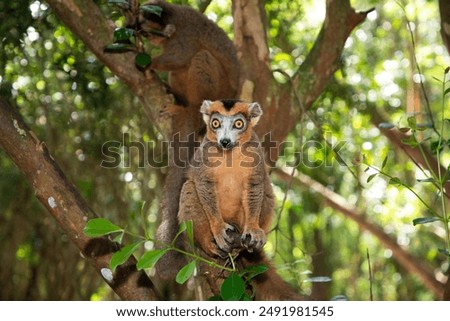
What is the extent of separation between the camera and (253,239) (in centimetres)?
470

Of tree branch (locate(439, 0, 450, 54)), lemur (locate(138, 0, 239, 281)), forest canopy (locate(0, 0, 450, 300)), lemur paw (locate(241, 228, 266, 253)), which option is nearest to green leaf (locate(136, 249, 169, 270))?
lemur paw (locate(241, 228, 266, 253))

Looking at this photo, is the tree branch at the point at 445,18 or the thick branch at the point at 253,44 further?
the thick branch at the point at 253,44

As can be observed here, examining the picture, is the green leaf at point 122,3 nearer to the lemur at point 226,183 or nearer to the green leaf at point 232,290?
the lemur at point 226,183

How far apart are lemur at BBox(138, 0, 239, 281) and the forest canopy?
0.27 metres

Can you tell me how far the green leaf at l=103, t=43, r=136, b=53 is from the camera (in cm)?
550

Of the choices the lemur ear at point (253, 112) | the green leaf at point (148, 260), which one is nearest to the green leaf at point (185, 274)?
the green leaf at point (148, 260)

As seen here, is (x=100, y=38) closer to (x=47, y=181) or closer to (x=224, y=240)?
(x=47, y=181)

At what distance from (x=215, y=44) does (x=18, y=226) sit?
199 inches

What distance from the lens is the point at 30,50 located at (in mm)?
8016

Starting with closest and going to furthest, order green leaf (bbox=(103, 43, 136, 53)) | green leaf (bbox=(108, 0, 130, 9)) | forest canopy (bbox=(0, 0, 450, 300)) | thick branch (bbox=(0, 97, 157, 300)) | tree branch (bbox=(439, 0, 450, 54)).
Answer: thick branch (bbox=(0, 97, 157, 300)) < green leaf (bbox=(108, 0, 130, 9)) < green leaf (bbox=(103, 43, 136, 53)) < tree branch (bbox=(439, 0, 450, 54)) < forest canopy (bbox=(0, 0, 450, 300))

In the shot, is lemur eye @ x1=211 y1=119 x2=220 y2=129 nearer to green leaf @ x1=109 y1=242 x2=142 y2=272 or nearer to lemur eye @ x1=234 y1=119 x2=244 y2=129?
lemur eye @ x1=234 y1=119 x2=244 y2=129

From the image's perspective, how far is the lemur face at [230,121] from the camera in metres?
4.82

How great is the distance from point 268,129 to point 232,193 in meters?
1.28

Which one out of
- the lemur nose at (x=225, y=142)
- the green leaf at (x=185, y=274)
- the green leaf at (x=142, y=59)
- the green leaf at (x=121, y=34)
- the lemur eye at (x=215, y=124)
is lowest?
the green leaf at (x=185, y=274)
